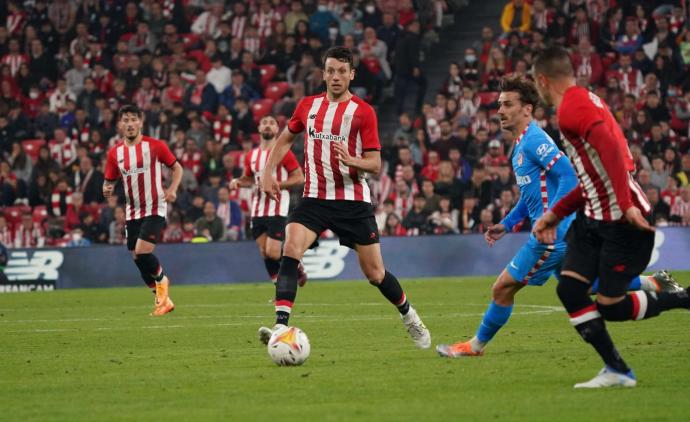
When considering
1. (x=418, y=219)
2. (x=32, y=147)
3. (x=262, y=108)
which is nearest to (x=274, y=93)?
(x=262, y=108)

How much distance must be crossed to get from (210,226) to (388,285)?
1421 cm

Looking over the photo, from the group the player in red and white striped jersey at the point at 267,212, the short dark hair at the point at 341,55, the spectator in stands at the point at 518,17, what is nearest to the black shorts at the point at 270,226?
the player in red and white striped jersey at the point at 267,212

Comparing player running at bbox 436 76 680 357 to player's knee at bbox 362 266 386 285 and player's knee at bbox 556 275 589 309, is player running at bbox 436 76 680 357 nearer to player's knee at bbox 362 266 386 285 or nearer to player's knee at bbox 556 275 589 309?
player's knee at bbox 362 266 386 285

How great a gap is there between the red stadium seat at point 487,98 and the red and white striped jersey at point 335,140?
16.5m

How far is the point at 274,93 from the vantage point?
29.5 meters

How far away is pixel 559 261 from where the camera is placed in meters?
10.5

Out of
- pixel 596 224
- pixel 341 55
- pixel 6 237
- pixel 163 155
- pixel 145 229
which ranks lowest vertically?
Result: pixel 6 237

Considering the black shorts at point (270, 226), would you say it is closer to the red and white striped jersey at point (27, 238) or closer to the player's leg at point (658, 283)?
the player's leg at point (658, 283)

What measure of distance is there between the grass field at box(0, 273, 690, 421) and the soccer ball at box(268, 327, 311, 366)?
0.38 feet

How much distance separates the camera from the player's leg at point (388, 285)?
35.9ft

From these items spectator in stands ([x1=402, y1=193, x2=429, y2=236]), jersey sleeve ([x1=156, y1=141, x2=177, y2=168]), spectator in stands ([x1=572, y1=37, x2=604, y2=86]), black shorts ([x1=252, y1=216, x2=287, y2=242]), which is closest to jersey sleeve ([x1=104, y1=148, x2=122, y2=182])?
jersey sleeve ([x1=156, y1=141, x2=177, y2=168])

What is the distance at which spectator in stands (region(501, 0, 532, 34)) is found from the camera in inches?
1106

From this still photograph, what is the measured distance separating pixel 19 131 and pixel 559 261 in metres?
22.0

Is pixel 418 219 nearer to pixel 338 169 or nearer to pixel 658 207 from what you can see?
pixel 658 207
